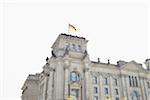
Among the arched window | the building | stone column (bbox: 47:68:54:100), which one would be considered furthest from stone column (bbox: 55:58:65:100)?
Result: the arched window

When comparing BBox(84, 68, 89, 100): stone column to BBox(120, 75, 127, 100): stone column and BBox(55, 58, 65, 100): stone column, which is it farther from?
BBox(120, 75, 127, 100): stone column

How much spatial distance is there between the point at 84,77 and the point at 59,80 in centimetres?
655

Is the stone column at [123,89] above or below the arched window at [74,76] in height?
below

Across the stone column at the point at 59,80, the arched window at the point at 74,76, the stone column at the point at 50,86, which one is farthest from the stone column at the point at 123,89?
the stone column at the point at 50,86

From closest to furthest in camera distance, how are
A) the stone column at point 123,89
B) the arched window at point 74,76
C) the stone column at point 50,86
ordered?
the stone column at point 50,86, the arched window at point 74,76, the stone column at point 123,89

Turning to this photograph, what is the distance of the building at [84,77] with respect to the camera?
5822 cm

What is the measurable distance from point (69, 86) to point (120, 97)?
1488 cm

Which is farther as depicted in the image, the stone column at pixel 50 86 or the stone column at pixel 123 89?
the stone column at pixel 123 89

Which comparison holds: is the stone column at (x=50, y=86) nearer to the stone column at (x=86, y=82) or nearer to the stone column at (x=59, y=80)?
the stone column at (x=59, y=80)

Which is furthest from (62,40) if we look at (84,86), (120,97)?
(120,97)

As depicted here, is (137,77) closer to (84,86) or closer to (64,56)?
(84,86)

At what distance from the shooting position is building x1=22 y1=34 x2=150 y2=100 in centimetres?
5822

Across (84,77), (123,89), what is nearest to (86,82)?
(84,77)

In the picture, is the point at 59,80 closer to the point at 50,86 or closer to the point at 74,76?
the point at 50,86
